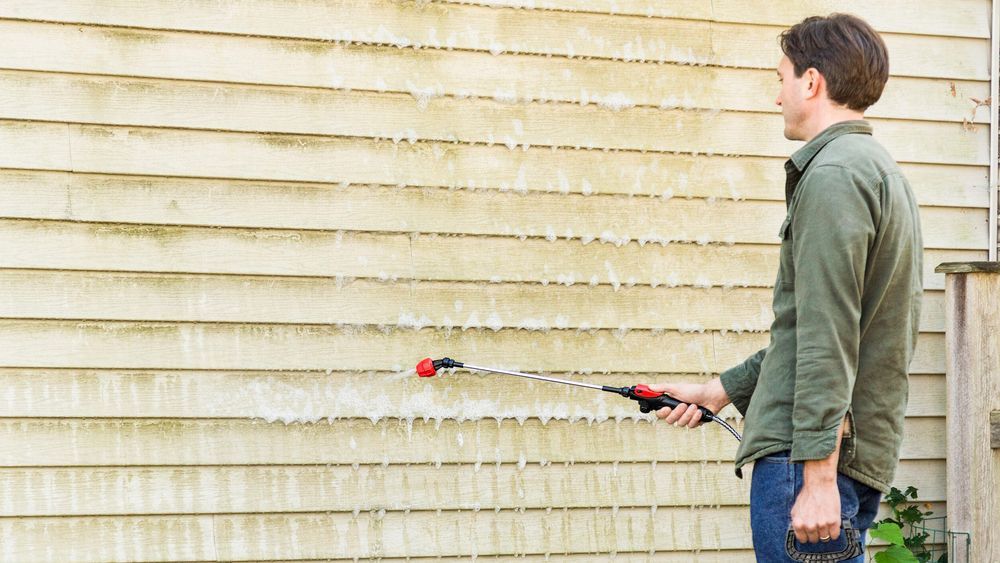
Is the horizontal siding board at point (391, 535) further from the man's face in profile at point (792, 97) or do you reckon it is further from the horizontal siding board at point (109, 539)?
the man's face in profile at point (792, 97)

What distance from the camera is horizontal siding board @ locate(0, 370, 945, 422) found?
10.5 ft

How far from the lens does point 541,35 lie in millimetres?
3551

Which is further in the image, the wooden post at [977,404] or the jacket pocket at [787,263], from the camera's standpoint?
the wooden post at [977,404]

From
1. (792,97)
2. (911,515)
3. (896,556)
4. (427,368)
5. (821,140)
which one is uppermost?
(792,97)

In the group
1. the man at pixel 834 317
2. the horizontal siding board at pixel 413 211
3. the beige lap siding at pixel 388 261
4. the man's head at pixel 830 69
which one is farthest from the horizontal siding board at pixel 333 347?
the man's head at pixel 830 69

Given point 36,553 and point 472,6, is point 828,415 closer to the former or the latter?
point 472,6

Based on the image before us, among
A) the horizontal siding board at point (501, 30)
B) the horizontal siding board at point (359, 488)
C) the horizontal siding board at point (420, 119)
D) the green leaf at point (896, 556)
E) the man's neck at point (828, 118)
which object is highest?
Result: the horizontal siding board at point (501, 30)

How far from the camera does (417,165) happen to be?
344 cm

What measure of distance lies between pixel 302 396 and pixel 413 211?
2.28 feet

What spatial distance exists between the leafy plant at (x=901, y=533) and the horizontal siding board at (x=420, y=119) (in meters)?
1.24

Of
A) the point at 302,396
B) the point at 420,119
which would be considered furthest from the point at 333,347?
the point at 420,119

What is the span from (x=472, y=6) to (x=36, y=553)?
220 cm

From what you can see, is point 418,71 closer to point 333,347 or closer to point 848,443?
point 333,347

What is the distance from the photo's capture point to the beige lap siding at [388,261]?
3.21 m
